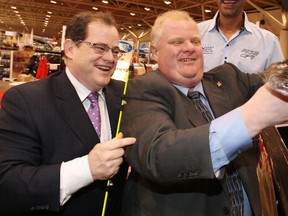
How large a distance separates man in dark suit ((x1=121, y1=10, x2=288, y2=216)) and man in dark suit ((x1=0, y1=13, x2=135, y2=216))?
0.50ft

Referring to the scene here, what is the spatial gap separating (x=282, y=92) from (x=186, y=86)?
0.76 meters

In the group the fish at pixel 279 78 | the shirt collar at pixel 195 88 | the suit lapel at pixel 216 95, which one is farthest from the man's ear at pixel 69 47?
the fish at pixel 279 78

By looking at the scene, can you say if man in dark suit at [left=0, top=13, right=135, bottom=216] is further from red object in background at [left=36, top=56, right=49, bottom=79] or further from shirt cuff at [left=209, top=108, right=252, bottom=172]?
red object in background at [left=36, top=56, right=49, bottom=79]

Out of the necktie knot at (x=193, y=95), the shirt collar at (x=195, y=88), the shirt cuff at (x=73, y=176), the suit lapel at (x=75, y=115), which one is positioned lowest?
the shirt cuff at (x=73, y=176)

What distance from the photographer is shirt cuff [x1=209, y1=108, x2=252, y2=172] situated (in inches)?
37.4

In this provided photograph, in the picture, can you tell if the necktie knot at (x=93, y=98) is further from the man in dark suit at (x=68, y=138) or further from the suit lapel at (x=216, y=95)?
the suit lapel at (x=216, y=95)

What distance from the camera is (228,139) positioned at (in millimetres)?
958

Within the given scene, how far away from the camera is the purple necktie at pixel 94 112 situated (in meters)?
1.74

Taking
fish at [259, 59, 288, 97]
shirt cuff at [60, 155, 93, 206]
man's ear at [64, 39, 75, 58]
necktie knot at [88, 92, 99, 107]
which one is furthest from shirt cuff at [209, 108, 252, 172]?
man's ear at [64, 39, 75, 58]

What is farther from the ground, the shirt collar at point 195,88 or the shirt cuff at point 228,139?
the shirt collar at point 195,88

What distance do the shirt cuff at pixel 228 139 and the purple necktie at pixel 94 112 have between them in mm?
869

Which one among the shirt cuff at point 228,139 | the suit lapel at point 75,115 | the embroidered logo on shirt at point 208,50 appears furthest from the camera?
the embroidered logo on shirt at point 208,50

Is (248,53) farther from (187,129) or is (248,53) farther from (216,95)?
(187,129)

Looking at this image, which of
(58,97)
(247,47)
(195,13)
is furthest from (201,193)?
(195,13)
